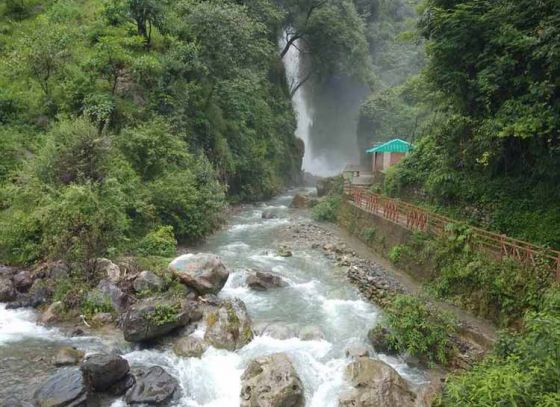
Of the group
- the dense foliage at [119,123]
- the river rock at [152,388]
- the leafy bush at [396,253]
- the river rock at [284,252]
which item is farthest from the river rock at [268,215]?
the river rock at [152,388]

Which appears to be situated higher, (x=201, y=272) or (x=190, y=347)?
(x=201, y=272)

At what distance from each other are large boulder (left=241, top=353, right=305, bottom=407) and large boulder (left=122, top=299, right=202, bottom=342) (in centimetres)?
238

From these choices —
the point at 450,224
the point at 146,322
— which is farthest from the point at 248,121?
the point at 146,322

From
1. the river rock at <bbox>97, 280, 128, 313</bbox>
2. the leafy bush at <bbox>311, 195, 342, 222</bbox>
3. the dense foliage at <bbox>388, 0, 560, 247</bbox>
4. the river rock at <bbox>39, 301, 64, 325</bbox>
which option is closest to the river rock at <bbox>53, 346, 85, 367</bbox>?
the river rock at <bbox>39, 301, 64, 325</bbox>

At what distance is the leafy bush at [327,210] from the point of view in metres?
26.9

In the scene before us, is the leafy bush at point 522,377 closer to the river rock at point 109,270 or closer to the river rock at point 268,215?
the river rock at point 109,270

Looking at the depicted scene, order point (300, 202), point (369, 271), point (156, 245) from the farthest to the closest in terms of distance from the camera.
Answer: point (300, 202), point (369, 271), point (156, 245)

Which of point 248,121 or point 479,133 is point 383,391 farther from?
point 248,121

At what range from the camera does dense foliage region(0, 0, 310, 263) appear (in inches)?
563

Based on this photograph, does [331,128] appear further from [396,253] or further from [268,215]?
[396,253]

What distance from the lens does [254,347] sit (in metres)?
10.8

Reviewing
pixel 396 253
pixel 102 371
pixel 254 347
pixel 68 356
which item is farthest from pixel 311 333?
pixel 396 253

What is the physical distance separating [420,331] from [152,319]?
6443 mm

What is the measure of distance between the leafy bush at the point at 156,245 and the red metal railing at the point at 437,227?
9.11m
